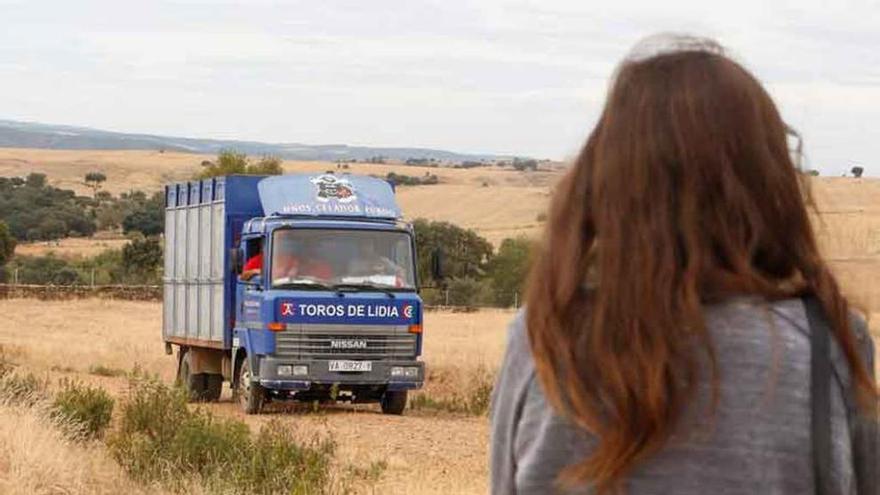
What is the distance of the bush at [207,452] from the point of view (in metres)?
11.5

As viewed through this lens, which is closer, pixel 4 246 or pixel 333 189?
pixel 333 189

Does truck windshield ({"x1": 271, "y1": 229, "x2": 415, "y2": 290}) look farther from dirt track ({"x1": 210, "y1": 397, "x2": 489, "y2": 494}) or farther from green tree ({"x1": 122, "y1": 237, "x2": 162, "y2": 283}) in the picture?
green tree ({"x1": 122, "y1": 237, "x2": 162, "y2": 283})

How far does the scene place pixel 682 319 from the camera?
2.64m

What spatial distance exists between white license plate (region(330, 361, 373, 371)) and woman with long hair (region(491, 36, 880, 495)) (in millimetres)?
17446

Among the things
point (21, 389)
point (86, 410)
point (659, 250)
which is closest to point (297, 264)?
point (21, 389)

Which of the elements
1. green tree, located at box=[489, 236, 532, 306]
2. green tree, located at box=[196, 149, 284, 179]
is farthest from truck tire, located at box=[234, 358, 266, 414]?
green tree, located at box=[196, 149, 284, 179]

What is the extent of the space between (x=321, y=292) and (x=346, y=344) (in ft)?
2.50

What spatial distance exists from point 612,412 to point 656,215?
32 cm

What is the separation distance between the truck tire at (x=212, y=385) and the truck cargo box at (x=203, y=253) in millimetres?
530

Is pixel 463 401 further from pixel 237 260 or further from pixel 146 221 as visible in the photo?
pixel 146 221

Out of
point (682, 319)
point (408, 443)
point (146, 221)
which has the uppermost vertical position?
point (682, 319)

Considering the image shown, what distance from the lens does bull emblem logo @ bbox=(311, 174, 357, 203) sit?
2020 centimetres

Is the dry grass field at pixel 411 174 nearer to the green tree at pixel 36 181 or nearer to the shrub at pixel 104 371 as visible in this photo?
the green tree at pixel 36 181

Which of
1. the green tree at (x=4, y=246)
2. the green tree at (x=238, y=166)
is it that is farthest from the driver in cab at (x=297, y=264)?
the green tree at (x=4, y=246)
